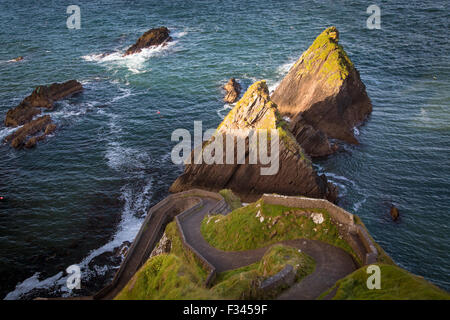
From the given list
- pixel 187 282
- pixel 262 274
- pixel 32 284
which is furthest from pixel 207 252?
pixel 32 284

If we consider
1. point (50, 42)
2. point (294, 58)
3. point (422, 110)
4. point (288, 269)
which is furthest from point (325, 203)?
point (50, 42)

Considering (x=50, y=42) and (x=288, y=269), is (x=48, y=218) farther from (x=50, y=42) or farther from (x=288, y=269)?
(x=50, y=42)

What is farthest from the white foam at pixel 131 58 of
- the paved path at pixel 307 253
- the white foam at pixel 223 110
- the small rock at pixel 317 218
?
the small rock at pixel 317 218

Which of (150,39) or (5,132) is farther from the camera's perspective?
(150,39)

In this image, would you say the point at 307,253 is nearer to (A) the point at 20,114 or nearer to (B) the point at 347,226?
(B) the point at 347,226

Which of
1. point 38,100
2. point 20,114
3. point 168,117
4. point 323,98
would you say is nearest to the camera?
point 323,98

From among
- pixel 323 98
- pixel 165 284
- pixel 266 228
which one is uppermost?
pixel 323 98
